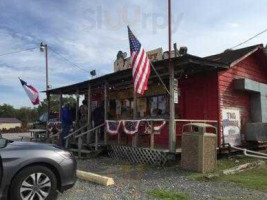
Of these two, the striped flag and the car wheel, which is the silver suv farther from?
the striped flag

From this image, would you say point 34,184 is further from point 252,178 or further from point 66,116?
point 66,116

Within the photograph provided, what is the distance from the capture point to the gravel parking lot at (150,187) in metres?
7.38

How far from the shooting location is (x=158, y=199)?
715 cm

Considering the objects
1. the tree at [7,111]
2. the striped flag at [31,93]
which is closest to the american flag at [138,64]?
the striped flag at [31,93]

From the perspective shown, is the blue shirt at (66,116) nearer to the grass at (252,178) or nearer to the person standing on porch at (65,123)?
the person standing on porch at (65,123)

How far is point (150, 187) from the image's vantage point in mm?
8336

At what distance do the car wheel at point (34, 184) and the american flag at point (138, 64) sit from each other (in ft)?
16.4

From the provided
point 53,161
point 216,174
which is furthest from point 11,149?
point 216,174

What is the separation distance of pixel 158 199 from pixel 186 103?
8089 millimetres

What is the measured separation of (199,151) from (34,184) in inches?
209

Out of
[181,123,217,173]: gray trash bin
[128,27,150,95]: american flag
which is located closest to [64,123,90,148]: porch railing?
[128,27,150,95]: american flag

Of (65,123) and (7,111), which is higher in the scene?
(7,111)

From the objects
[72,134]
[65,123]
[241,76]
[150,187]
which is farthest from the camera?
[65,123]

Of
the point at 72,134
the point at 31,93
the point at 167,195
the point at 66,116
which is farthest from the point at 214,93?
the point at 31,93
